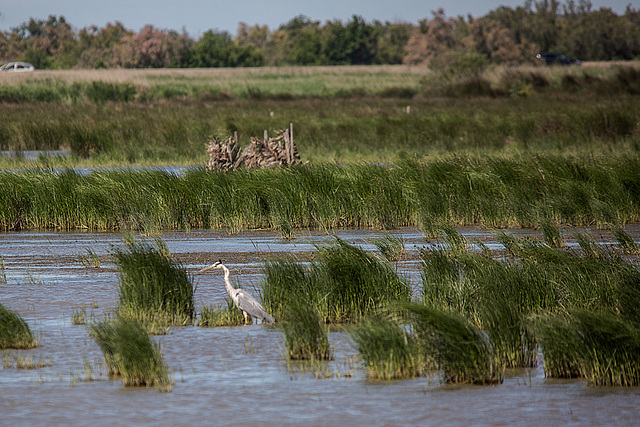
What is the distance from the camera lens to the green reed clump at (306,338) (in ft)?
24.8

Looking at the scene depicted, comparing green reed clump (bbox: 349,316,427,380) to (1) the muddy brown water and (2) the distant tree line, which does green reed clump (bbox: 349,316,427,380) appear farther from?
(2) the distant tree line

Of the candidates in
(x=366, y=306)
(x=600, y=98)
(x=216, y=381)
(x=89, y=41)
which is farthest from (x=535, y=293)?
(x=89, y=41)

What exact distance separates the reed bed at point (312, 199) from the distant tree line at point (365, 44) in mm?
70745

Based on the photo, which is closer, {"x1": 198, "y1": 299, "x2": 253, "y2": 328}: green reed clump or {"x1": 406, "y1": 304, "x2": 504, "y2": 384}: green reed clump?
{"x1": 406, "y1": 304, "x2": 504, "y2": 384}: green reed clump

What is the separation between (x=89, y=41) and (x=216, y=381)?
10178 cm

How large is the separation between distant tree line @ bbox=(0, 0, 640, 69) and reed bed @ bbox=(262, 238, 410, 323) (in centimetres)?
7869

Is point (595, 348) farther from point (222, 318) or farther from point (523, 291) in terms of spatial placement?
point (222, 318)

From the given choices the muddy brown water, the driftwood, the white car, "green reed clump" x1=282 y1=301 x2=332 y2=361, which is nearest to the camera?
the muddy brown water

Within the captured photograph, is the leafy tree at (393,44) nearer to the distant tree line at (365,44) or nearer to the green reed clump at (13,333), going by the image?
the distant tree line at (365,44)

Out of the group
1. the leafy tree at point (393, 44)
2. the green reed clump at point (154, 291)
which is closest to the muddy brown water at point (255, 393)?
the green reed clump at point (154, 291)

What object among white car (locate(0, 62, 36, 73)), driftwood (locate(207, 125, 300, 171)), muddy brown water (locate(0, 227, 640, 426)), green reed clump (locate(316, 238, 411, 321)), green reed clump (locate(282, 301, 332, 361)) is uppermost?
white car (locate(0, 62, 36, 73))

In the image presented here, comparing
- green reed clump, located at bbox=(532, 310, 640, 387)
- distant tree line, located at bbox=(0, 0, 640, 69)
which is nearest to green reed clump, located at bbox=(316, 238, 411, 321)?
green reed clump, located at bbox=(532, 310, 640, 387)

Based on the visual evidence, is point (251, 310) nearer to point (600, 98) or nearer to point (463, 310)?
point (463, 310)

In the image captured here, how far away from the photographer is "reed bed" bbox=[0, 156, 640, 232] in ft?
52.1
